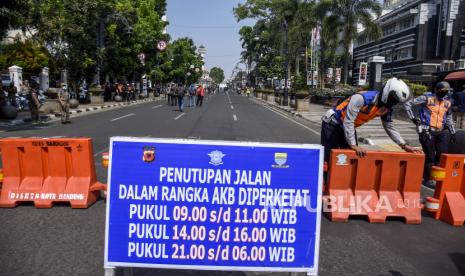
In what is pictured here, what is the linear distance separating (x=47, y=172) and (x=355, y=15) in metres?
34.9

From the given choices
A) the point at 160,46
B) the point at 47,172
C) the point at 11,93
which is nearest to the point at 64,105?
the point at 11,93

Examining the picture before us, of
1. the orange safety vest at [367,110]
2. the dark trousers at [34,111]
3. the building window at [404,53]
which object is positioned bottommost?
the dark trousers at [34,111]

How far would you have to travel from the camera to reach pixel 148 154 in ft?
10.1

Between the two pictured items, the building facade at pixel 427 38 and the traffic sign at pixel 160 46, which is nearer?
the traffic sign at pixel 160 46

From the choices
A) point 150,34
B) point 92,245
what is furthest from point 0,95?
point 150,34

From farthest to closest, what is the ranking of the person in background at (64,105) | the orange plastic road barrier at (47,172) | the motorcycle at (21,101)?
the motorcycle at (21,101) < the person in background at (64,105) < the orange plastic road barrier at (47,172)

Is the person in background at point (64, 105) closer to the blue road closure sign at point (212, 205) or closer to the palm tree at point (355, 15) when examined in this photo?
the blue road closure sign at point (212, 205)

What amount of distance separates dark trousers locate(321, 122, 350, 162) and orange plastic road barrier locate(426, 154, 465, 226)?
4.17 ft

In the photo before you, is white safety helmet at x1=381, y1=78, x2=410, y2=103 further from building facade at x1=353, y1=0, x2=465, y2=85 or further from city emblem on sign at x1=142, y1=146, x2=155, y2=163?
building facade at x1=353, y1=0, x2=465, y2=85

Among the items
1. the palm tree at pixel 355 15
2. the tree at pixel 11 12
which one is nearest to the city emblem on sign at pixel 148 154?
the tree at pixel 11 12

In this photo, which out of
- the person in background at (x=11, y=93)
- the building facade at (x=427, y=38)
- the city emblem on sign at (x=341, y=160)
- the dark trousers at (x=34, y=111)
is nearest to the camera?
the city emblem on sign at (x=341, y=160)

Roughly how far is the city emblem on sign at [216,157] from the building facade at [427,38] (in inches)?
1787

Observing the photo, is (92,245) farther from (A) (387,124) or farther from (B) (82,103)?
(B) (82,103)

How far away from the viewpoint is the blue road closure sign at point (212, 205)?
3.08 meters
